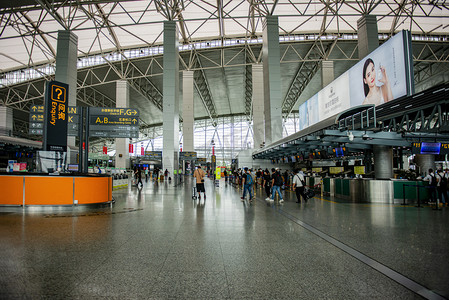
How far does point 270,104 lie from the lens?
1074 inches

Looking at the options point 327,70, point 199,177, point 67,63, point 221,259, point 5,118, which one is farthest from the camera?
point 5,118

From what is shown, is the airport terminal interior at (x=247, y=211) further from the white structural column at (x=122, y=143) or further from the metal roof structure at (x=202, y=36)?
the white structural column at (x=122, y=143)

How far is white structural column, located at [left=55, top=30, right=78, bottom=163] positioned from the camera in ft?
84.1

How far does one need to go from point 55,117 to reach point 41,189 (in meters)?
3.30

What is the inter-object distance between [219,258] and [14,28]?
3617cm

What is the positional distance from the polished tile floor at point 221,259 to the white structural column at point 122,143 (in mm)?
30691

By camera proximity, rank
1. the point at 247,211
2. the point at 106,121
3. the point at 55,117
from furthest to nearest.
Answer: the point at 106,121, the point at 55,117, the point at 247,211

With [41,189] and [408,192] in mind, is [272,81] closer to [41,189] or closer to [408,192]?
[408,192]

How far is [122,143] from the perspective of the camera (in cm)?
3719

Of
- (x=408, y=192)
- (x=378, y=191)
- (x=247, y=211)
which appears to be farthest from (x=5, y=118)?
(x=408, y=192)

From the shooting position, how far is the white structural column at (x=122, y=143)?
37062mm

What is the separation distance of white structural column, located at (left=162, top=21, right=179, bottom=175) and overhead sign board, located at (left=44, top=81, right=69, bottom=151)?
1429 centimetres

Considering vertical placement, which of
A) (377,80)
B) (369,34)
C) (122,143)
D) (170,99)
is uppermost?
(369,34)

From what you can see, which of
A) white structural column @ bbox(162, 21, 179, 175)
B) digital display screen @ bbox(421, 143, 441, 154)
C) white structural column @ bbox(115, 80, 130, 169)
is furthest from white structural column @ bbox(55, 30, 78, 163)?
digital display screen @ bbox(421, 143, 441, 154)
